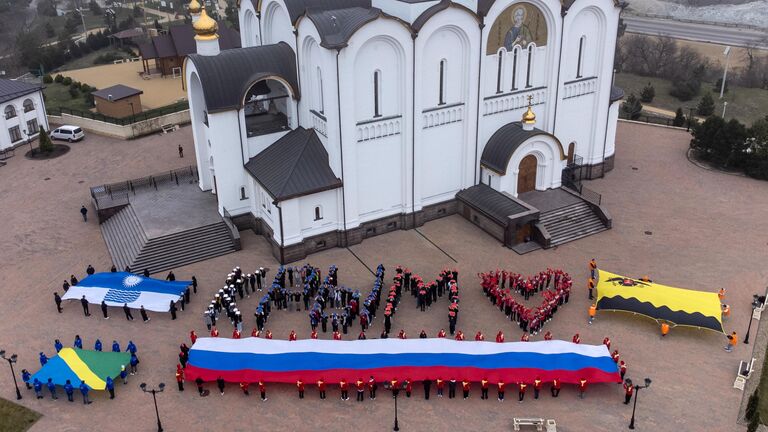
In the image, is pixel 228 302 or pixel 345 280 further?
pixel 345 280

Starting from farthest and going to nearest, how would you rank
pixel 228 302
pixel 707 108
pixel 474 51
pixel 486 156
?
pixel 707 108
pixel 486 156
pixel 474 51
pixel 228 302

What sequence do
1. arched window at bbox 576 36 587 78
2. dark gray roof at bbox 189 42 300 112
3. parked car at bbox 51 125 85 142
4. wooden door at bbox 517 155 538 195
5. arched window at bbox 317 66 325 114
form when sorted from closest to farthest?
arched window at bbox 317 66 325 114, dark gray roof at bbox 189 42 300 112, wooden door at bbox 517 155 538 195, arched window at bbox 576 36 587 78, parked car at bbox 51 125 85 142

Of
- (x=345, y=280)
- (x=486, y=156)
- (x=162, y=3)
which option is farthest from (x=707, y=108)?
(x=162, y=3)

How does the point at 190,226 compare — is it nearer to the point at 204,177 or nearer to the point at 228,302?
the point at 204,177

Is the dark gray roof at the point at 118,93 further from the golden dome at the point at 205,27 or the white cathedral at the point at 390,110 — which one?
the golden dome at the point at 205,27

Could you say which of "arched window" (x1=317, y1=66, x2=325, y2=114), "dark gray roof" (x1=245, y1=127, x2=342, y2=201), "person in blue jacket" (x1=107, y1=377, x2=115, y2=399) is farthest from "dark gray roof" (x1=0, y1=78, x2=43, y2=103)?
"person in blue jacket" (x1=107, y1=377, x2=115, y2=399)

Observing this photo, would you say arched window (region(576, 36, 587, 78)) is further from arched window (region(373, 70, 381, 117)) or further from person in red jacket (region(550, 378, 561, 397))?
person in red jacket (region(550, 378, 561, 397))

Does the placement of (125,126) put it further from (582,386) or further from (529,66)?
(582,386)
